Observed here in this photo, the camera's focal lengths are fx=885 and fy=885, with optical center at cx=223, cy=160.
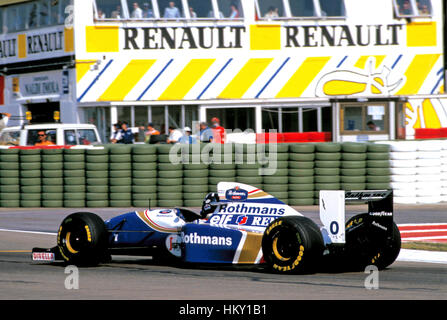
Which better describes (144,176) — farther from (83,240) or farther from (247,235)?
(247,235)

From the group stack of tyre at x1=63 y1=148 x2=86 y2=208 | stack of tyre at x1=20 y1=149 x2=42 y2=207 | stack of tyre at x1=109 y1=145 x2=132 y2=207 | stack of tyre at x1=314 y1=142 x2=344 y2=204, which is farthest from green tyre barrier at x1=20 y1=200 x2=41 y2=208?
stack of tyre at x1=314 y1=142 x2=344 y2=204

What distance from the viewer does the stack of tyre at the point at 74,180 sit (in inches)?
702

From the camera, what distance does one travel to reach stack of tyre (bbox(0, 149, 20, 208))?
1806cm

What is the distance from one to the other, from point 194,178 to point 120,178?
150 cm

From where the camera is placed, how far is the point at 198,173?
17.6m

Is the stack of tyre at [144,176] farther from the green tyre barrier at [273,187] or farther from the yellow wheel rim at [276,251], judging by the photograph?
the yellow wheel rim at [276,251]

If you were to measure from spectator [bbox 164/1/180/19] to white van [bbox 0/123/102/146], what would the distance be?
7967 millimetres

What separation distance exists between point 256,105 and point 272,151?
411 inches

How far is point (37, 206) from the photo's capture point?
1806 cm

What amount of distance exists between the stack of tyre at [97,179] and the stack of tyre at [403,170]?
5745mm

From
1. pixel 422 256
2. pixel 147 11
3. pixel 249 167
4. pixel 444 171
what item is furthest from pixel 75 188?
pixel 147 11

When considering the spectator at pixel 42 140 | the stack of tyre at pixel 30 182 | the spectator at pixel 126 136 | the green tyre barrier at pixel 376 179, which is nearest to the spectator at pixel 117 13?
the spectator at pixel 126 136

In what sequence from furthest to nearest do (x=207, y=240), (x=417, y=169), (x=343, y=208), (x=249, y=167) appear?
(x=417, y=169), (x=249, y=167), (x=207, y=240), (x=343, y=208)

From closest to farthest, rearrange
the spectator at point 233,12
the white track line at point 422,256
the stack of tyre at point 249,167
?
the white track line at point 422,256 → the stack of tyre at point 249,167 → the spectator at point 233,12
